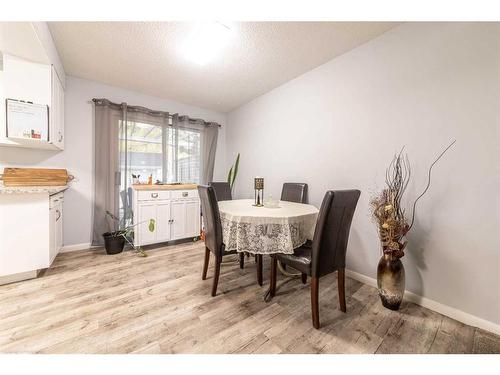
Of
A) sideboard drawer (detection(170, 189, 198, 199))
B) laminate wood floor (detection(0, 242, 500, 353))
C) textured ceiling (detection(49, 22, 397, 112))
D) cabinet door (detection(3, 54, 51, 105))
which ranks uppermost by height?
textured ceiling (detection(49, 22, 397, 112))

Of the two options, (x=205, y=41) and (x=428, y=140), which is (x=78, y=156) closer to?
(x=205, y=41)

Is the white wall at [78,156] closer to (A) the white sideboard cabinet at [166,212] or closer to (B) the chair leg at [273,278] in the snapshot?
(A) the white sideboard cabinet at [166,212]

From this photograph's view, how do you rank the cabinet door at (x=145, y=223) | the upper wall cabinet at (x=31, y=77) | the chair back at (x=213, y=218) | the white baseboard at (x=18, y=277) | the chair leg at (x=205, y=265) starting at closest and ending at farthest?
1. the chair back at (x=213, y=218)
2. the upper wall cabinet at (x=31, y=77)
3. the white baseboard at (x=18, y=277)
4. the chair leg at (x=205, y=265)
5. the cabinet door at (x=145, y=223)

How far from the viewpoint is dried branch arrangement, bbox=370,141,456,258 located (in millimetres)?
1626

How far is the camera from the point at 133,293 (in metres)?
1.85

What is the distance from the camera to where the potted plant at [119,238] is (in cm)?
279

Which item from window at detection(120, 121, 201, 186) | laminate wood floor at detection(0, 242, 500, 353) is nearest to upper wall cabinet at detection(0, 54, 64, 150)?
window at detection(120, 121, 201, 186)

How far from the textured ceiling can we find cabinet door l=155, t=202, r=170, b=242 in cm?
186

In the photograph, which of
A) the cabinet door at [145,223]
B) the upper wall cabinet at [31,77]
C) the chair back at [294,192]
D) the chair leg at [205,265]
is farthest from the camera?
the cabinet door at [145,223]

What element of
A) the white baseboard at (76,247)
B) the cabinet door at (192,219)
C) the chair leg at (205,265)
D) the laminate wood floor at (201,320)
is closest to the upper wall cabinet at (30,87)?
the white baseboard at (76,247)

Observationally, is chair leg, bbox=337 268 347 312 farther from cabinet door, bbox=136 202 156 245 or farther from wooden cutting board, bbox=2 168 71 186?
wooden cutting board, bbox=2 168 71 186

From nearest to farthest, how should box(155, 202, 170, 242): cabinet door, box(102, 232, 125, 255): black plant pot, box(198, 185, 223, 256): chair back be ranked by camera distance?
box(198, 185, 223, 256): chair back
box(102, 232, 125, 255): black plant pot
box(155, 202, 170, 242): cabinet door

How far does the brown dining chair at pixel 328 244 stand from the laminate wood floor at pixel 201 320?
0.20 m

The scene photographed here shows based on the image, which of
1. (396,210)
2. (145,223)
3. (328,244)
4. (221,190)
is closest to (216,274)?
(328,244)
